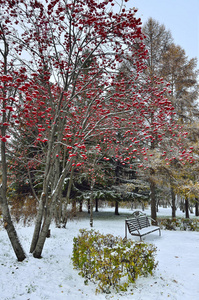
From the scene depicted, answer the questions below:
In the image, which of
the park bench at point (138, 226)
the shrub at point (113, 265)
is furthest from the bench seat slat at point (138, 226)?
the shrub at point (113, 265)

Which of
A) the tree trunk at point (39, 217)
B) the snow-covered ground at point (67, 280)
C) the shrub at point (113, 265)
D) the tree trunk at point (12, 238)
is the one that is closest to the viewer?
the snow-covered ground at point (67, 280)

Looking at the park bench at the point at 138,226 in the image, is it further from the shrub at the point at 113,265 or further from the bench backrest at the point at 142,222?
the shrub at the point at 113,265

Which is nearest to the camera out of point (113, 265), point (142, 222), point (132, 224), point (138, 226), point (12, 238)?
point (113, 265)

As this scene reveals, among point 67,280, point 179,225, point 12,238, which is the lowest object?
point 179,225

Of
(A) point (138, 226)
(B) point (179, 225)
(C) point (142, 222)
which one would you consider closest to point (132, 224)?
(A) point (138, 226)

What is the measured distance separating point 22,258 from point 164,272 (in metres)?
3.46

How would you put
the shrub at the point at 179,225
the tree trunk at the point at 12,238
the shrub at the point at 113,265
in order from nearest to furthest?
the shrub at the point at 113,265 → the tree trunk at the point at 12,238 → the shrub at the point at 179,225

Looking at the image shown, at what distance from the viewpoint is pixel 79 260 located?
4.35m

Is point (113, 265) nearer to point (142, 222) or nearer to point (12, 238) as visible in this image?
point (12, 238)

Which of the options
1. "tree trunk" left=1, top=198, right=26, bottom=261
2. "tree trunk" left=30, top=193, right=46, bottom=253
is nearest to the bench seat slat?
"tree trunk" left=30, top=193, right=46, bottom=253

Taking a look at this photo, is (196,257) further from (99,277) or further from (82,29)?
(82,29)

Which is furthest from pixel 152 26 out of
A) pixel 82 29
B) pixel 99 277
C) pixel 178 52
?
pixel 99 277

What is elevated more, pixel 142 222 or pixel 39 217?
pixel 39 217

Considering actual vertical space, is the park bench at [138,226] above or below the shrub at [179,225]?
above
